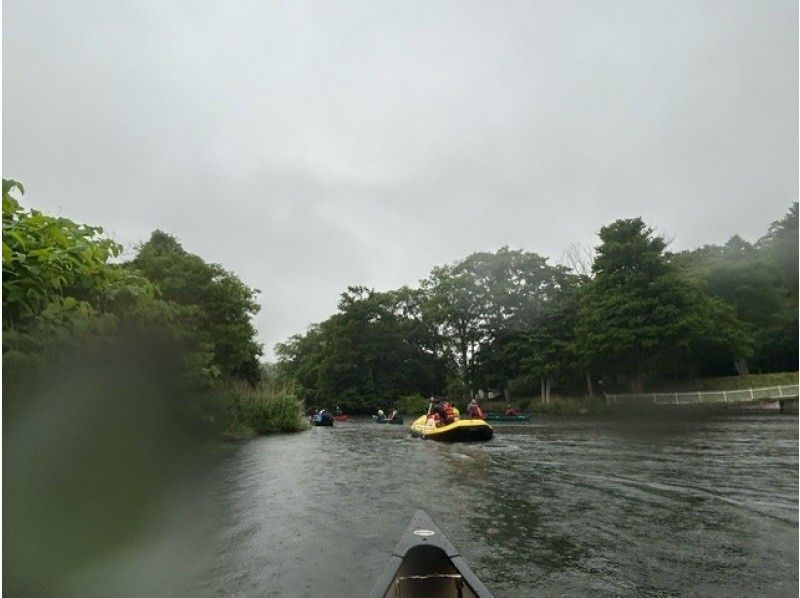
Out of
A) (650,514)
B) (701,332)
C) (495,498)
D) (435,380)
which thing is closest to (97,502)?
(495,498)

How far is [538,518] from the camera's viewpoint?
6492mm

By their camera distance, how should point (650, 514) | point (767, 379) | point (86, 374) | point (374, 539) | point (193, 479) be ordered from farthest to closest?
point (767, 379)
point (650, 514)
point (374, 539)
point (193, 479)
point (86, 374)

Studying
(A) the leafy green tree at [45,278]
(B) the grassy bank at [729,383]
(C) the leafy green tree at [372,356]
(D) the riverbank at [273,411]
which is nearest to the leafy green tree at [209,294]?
(D) the riverbank at [273,411]

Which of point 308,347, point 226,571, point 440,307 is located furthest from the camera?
point 308,347

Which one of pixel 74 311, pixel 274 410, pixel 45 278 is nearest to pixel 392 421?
pixel 274 410

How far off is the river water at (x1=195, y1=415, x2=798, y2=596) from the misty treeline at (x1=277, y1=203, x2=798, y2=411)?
14.7 m

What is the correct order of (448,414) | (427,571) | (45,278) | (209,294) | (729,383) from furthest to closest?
(729,383), (448,414), (209,294), (427,571), (45,278)

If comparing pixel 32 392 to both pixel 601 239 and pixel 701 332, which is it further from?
pixel 601 239

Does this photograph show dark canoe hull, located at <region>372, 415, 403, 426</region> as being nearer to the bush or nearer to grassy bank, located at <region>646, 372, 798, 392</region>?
the bush

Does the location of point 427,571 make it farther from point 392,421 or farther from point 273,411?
point 392,421

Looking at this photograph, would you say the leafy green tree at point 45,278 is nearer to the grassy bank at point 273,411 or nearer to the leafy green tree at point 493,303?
the grassy bank at point 273,411

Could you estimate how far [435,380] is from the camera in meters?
50.2

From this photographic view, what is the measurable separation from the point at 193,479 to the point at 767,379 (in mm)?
27747

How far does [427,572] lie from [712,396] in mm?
25699
